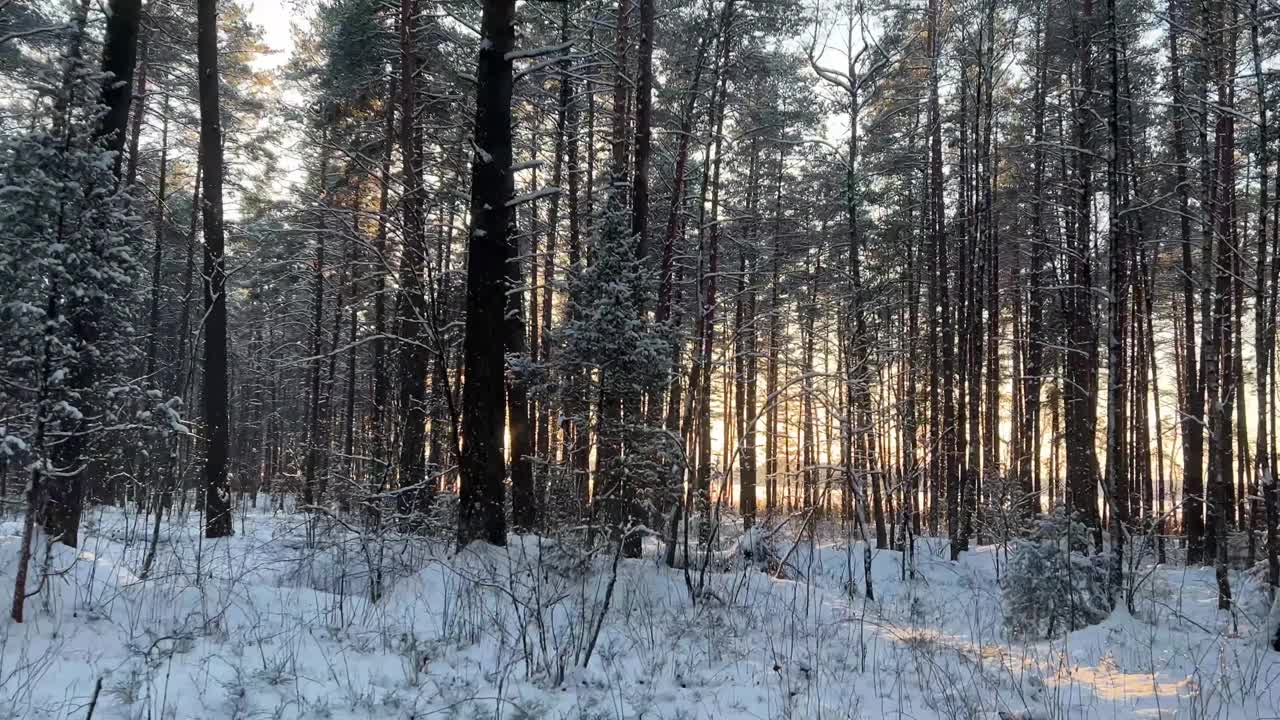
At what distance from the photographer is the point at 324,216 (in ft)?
23.4

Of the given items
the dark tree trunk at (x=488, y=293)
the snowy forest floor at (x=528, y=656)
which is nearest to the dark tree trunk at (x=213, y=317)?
the snowy forest floor at (x=528, y=656)

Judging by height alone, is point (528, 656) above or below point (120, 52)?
below

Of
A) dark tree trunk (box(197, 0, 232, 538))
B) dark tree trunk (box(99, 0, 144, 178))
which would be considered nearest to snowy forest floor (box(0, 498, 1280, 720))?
dark tree trunk (box(197, 0, 232, 538))

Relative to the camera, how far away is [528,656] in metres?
4.26

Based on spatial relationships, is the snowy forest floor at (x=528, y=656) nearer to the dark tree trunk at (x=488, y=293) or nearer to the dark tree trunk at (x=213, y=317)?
the dark tree trunk at (x=488, y=293)

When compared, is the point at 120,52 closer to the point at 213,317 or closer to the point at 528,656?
the point at 213,317

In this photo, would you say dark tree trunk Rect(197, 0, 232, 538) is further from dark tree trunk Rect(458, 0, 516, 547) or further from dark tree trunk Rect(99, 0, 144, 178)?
dark tree trunk Rect(458, 0, 516, 547)

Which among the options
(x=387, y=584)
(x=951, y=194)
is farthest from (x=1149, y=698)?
(x=951, y=194)

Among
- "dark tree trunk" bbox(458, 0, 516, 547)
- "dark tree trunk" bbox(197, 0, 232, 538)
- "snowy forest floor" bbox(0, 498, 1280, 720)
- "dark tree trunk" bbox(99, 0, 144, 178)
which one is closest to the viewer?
"snowy forest floor" bbox(0, 498, 1280, 720)

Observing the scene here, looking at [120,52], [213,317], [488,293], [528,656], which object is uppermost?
[120,52]

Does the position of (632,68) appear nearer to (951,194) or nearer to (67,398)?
(67,398)

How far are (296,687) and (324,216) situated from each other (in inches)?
195

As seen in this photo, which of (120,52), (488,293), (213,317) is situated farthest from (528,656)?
(213,317)

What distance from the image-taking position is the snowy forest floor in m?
3.76
